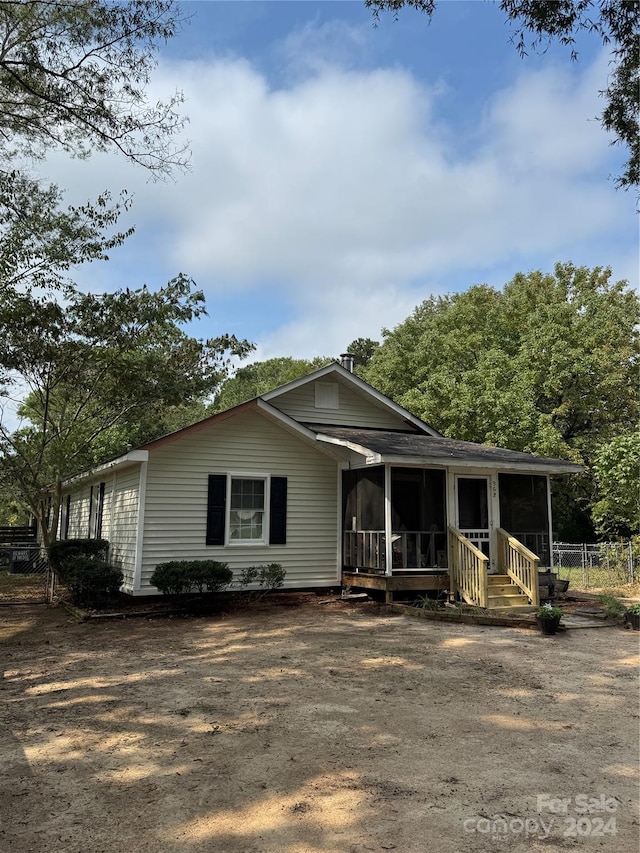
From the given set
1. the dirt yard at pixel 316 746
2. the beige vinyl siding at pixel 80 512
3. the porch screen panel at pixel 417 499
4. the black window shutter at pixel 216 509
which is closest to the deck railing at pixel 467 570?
the porch screen panel at pixel 417 499

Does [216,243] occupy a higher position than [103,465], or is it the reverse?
[216,243]

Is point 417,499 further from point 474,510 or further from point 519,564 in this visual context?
point 519,564

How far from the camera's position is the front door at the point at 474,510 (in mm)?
12453

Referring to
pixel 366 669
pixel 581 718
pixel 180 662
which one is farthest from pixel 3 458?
pixel 581 718

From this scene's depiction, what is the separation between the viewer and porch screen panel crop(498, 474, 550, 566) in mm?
12859

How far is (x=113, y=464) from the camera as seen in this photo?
12.3m

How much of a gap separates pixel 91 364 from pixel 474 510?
10.1 m

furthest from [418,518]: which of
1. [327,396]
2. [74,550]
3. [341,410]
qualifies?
[74,550]

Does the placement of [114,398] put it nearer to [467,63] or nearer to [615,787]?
[467,63]

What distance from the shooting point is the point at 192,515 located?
11.8 metres

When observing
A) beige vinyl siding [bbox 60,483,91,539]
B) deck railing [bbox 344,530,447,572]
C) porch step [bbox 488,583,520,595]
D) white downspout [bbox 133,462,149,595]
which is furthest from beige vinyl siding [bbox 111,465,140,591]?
porch step [bbox 488,583,520,595]

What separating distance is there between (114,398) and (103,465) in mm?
3997

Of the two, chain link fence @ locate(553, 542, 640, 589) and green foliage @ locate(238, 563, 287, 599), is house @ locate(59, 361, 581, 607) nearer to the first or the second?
green foliage @ locate(238, 563, 287, 599)

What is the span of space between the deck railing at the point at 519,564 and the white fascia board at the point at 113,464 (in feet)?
23.9
